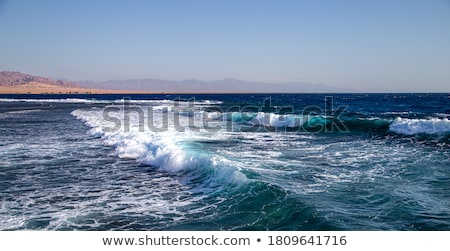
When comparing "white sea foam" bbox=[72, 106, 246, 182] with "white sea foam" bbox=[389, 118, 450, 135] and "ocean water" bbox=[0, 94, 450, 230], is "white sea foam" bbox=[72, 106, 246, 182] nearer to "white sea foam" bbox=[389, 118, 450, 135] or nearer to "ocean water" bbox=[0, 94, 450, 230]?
"ocean water" bbox=[0, 94, 450, 230]

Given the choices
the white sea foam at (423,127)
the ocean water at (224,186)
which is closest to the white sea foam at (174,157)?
the ocean water at (224,186)

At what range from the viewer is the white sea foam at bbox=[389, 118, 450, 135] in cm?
1762

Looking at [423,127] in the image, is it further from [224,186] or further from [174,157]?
[224,186]

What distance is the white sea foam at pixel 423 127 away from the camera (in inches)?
694

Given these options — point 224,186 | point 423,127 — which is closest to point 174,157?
point 224,186

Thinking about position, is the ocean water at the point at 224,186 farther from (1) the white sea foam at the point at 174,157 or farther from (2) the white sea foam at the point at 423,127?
(2) the white sea foam at the point at 423,127

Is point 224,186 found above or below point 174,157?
below

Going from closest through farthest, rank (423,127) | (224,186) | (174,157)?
(224,186)
(174,157)
(423,127)

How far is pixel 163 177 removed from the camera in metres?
9.28

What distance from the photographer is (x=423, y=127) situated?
60.5 ft

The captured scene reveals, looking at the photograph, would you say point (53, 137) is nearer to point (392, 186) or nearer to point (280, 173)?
point (280, 173)

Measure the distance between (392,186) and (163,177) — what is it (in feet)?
17.9

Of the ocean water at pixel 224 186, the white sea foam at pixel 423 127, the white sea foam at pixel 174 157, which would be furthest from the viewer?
the white sea foam at pixel 423 127
